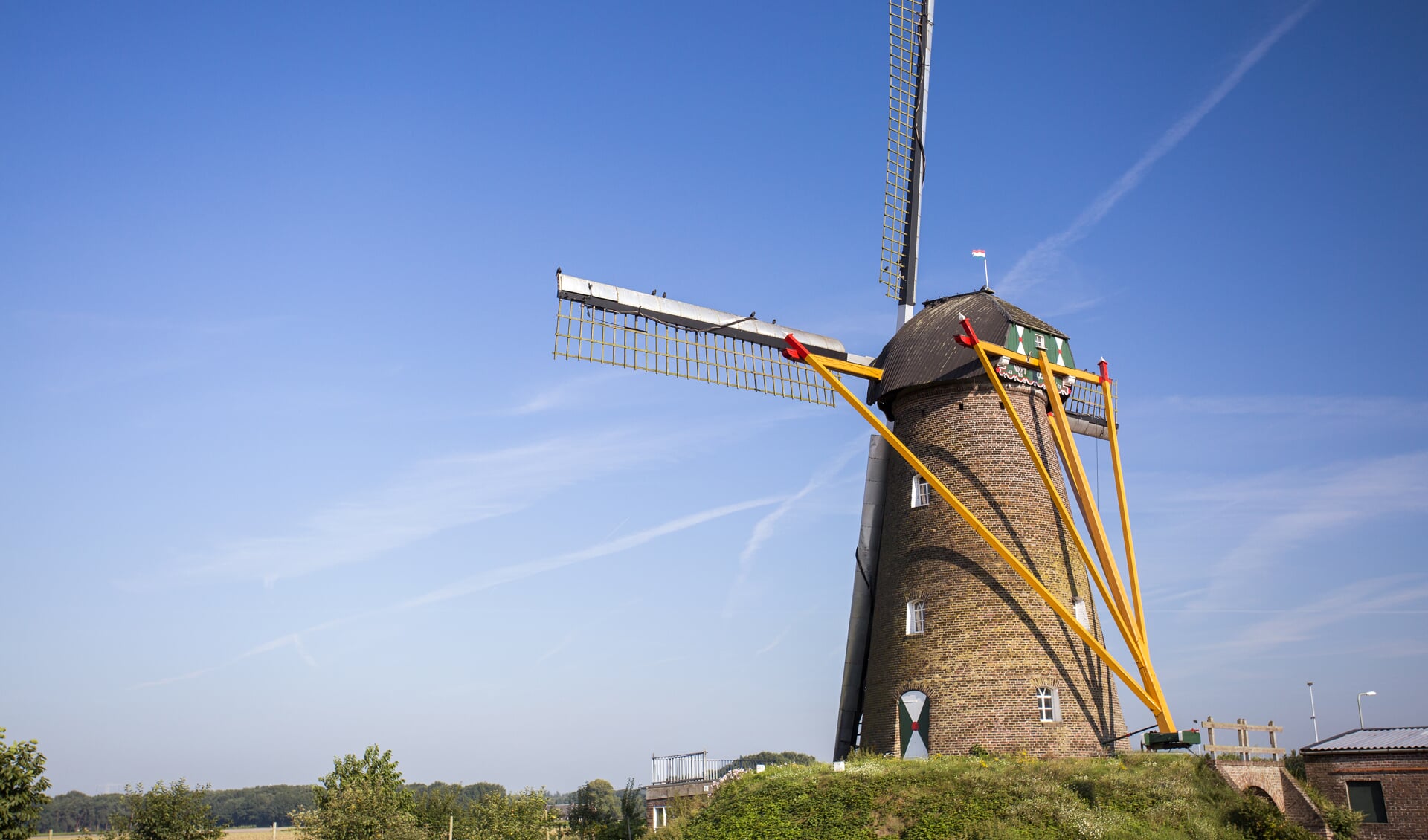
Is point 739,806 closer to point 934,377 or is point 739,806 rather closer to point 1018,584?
point 1018,584

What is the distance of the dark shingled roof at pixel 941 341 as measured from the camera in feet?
82.8

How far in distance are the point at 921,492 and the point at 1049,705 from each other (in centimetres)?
549

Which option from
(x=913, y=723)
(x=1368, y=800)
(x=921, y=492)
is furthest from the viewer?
(x=921, y=492)

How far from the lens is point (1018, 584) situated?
941 inches

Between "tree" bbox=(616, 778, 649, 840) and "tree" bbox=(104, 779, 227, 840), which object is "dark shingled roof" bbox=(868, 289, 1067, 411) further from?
"tree" bbox=(104, 779, 227, 840)

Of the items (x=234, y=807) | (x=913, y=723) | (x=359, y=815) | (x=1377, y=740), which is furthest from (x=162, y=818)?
(x=234, y=807)

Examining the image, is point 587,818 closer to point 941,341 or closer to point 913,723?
point 913,723

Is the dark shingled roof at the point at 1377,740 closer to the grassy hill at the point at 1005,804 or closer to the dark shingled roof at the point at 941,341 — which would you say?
the grassy hill at the point at 1005,804

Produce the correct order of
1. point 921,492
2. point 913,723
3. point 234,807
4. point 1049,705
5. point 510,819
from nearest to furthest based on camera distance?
point 1049,705, point 913,723, point 921,492, point 510,819, point 234,807

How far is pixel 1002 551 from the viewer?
75.8 feet

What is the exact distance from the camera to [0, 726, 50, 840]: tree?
20.6m

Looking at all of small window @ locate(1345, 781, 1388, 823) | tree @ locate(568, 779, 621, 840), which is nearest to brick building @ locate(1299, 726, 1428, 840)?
small window @ locate(1345, 781, 1388, 823)

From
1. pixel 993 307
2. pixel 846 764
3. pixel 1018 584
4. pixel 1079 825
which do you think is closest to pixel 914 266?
pixel 993 307

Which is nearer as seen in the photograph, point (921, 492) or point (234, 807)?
point (921, 492)
